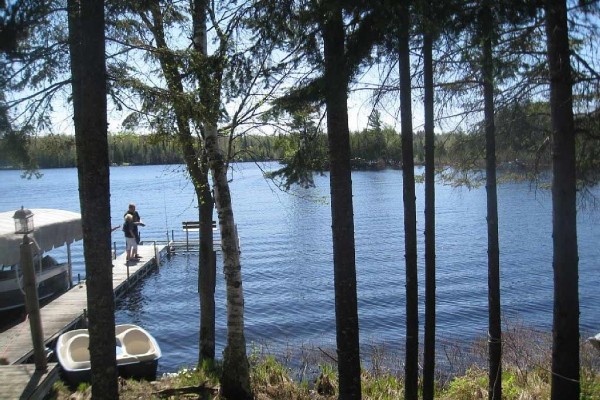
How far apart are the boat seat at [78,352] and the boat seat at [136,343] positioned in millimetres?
821

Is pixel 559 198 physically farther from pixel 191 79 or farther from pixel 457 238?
pixel 457 238

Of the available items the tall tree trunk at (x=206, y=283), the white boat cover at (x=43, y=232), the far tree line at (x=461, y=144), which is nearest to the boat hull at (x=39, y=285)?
the white boat cover at (x=43, y=232)

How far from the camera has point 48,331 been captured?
582 inches

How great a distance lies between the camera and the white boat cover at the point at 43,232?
50.4 feet

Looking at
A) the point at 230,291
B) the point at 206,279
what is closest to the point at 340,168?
the point at 230,291

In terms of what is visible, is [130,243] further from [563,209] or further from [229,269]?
[563,209]

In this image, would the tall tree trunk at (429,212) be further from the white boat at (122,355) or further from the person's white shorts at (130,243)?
the person's white shorts at (130,243)

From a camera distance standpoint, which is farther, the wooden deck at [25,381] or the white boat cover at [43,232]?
the white boat cover at [43,232]

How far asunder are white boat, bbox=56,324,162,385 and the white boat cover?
9.37ft

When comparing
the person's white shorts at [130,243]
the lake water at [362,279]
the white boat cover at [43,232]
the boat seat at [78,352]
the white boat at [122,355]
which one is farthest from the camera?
the person's white shorts at [130,243]

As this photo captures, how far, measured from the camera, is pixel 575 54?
6.88m

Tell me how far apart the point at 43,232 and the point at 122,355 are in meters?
6.53

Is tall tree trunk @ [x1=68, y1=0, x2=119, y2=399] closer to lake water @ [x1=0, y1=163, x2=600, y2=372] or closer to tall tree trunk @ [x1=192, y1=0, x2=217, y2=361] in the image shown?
lake water @ [x1=0, y1=163, x2=600, y2=372]

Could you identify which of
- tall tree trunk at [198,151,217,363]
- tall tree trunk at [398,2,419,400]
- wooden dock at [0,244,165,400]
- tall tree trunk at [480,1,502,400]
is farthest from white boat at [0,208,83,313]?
tall tree trunk at [480,1,502,400]
